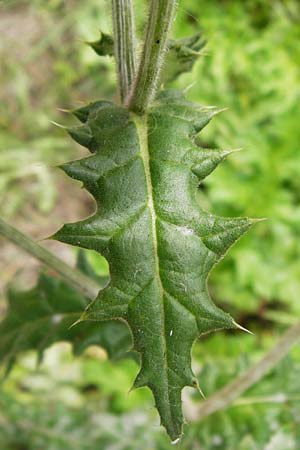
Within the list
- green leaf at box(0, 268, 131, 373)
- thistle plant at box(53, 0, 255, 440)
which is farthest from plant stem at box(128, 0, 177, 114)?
green leaf at box(0, 268, 131, 373)

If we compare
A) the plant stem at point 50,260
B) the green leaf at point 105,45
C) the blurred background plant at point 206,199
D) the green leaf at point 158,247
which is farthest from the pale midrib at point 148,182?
the blurred background plant at point 206,199

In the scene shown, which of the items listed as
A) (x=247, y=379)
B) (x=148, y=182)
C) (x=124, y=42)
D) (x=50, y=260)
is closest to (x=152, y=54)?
(x=124, y=42)

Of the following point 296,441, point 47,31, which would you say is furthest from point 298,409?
point 47,31

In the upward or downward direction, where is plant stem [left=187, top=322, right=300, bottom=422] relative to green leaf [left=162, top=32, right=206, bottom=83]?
downward

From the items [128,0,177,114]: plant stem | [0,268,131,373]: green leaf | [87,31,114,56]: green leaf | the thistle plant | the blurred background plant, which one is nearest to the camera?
[128,0,177,114]: plant stem

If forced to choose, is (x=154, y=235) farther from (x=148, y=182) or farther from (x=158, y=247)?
(x=148, y=182)

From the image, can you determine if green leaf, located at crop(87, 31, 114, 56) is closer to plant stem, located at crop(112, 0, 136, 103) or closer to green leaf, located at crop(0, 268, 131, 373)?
plant stem, located at crop(112, 0, 136, 103)

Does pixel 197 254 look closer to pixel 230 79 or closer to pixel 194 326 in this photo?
pixel 194 326
